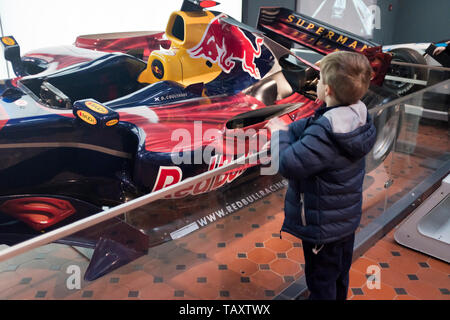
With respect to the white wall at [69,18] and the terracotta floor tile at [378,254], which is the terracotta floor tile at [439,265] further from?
the white wall at [69,18]

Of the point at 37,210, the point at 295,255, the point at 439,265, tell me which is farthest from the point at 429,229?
the point at 37,210

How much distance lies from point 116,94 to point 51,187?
38.2 inches

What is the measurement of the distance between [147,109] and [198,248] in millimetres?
1300

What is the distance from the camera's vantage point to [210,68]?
309cm

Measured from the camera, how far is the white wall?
10.9 feet

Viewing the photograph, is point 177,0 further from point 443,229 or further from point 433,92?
point 443,229

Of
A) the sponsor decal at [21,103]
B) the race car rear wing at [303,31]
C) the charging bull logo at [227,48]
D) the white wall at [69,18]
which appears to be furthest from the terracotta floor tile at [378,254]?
the white wall at [69,18]

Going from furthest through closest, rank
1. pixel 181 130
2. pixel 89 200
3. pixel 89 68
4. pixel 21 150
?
pixel 89 68, pixel 181 130, pixel 89 200, pixel 21 150

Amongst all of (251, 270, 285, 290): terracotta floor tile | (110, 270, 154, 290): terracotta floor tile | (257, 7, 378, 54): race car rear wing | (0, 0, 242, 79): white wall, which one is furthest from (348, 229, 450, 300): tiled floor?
(0, 0, 242, 79): white wall

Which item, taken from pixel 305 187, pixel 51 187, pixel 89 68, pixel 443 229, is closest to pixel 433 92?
pixel 443 229

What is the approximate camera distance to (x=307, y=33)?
10.9 ft

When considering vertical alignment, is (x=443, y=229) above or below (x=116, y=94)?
below

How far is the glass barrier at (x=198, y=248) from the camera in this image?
140 centimetres
